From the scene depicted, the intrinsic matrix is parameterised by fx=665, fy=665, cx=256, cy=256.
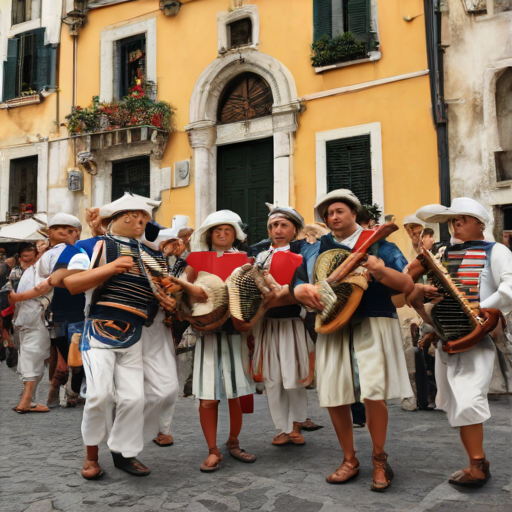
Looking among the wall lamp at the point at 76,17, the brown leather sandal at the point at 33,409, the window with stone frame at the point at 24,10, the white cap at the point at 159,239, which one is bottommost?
the brown leather sandal at the point at 33,409

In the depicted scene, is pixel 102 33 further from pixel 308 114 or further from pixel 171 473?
pixel 171 473

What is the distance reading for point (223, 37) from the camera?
1435cm

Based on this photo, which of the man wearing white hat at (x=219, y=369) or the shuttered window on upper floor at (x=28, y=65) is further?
the shuttered window on upper floor at (x=28, y=65)

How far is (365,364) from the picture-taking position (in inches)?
159

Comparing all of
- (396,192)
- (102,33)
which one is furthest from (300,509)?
(102,33)

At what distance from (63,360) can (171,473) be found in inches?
139

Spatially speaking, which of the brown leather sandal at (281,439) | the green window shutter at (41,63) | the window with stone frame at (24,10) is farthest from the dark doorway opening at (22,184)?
the brown leather sandal at (281,439)

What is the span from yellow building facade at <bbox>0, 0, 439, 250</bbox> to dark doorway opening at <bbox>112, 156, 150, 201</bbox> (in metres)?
0.05

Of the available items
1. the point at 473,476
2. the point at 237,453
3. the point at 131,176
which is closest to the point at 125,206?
the point at 237,453

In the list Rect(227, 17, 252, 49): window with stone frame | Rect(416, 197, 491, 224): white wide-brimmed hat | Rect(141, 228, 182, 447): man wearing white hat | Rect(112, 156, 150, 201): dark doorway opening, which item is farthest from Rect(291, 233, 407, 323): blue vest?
Rect(112, 156, 150, 201): dark doorway opening

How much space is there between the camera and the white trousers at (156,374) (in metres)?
4.56

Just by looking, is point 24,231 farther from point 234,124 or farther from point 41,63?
point 41,63

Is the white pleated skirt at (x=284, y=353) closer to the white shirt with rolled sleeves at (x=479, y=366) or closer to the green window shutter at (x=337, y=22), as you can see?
the white shirt with rolled sleeves at (x=479, y=366)

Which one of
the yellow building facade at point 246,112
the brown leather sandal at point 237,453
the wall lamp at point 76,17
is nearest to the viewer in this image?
the brown leather sandal at point 237,453
